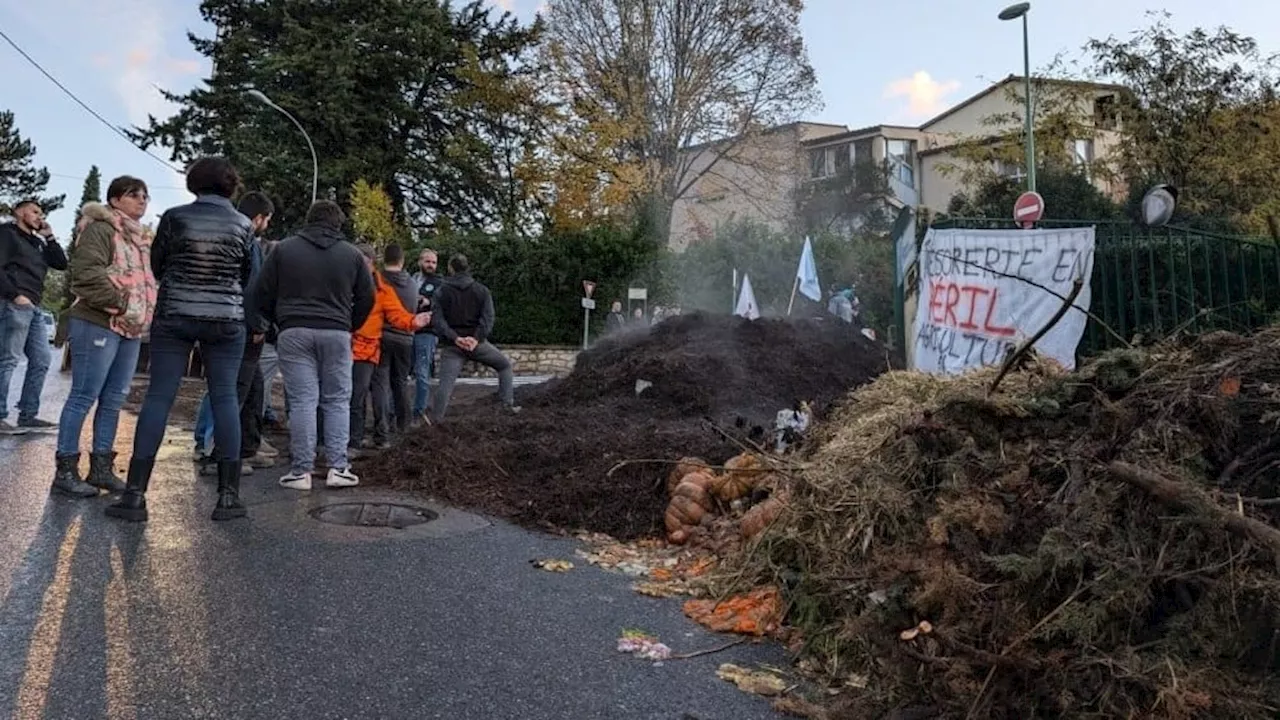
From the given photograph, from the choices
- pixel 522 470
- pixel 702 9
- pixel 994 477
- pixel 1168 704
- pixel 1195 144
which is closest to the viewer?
pixel 1168 704

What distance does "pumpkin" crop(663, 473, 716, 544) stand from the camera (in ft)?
16.0

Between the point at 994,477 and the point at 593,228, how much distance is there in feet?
76.4

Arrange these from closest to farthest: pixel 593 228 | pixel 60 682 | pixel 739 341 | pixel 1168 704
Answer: pixel 1168 704 → pixel 60 682 → pixel 739 341 → pixel 593 228

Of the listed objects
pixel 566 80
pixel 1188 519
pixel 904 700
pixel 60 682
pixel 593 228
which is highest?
pixel 566 80

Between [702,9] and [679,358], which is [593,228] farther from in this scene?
[679,358]

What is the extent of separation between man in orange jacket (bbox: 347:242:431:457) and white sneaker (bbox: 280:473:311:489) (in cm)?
144

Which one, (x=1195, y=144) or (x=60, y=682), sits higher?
(x=1195, y=144)

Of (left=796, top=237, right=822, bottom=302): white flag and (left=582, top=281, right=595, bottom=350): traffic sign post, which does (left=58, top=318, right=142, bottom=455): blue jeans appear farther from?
Answer: (left=582, top=281, right=595, bottom=350): traffic sign post

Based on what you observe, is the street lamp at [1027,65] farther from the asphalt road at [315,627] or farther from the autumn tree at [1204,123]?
the asphalt road at [315,627]

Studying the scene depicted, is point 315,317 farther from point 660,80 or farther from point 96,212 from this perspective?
point 660,80

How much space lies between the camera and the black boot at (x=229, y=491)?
183 inches

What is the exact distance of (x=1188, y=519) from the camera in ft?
8.41

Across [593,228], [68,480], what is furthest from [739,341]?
[593,228]

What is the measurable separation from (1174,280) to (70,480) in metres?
7.72
